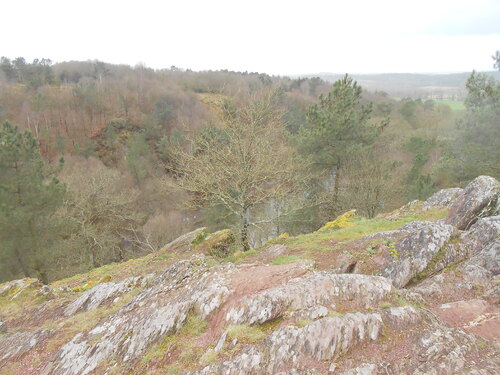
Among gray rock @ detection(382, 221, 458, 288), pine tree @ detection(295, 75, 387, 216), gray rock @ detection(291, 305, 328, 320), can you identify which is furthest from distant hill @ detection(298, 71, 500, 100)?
gray rock @ detection(291, 305, 328, 320)

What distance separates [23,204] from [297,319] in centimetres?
1626

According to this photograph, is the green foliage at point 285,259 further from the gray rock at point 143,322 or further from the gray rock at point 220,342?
the gray rock at point 220,342

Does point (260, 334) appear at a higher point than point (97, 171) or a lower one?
higher

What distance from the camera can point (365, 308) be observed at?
207 inches

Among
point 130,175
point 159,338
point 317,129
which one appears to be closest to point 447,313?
point 159,338

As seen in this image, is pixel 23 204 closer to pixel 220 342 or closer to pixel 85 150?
pixel 220 342

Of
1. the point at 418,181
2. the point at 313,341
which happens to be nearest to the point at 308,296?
the point at 313,341

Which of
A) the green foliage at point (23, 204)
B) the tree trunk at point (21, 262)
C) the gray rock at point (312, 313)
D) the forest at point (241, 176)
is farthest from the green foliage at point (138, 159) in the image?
the gray rock at point (312, 313)

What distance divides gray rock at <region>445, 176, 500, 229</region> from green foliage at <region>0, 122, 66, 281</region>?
18.5m

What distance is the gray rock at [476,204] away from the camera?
29.0 ft

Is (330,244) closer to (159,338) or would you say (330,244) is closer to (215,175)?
(215,175)

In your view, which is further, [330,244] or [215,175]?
[215,175]

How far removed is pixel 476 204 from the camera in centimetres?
908

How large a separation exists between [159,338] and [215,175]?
26.5 ft
